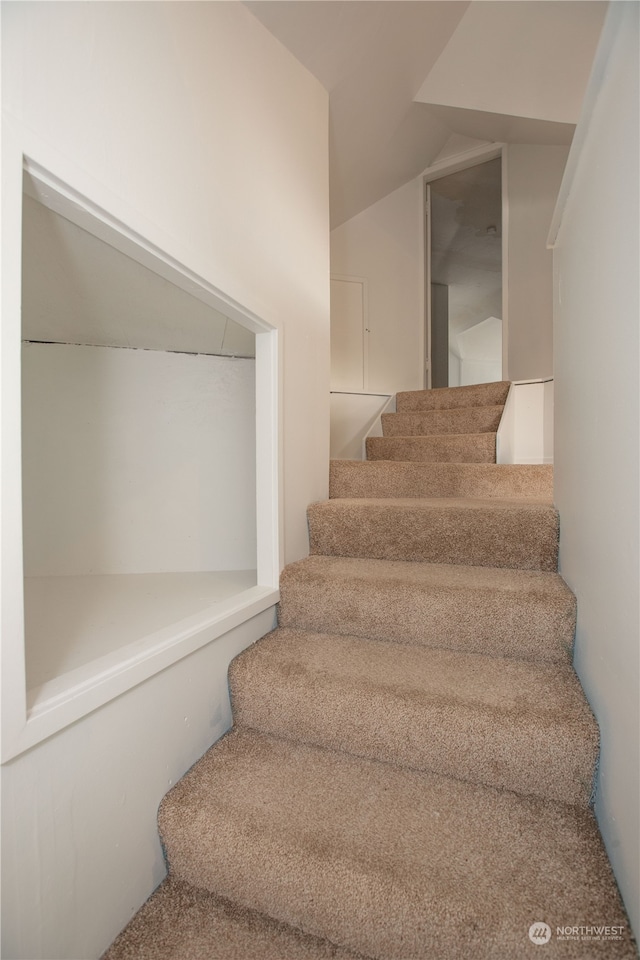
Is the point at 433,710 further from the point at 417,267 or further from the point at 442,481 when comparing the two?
the point at 417,267

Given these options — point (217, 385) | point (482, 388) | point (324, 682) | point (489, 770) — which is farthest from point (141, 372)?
point (482, 388)

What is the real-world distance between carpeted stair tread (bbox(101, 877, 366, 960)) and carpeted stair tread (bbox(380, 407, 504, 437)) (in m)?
2.59

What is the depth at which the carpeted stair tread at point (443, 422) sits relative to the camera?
2.95 meters

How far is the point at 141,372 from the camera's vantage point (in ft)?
6.64

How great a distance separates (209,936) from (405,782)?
19.5 inches

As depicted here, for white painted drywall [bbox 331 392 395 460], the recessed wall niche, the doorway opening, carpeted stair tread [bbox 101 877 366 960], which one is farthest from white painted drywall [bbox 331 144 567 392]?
carpeted stair tread [bbox 101 877 366 960]

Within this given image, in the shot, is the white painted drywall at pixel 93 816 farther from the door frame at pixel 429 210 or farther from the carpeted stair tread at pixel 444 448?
the door frame at pixel 429 210

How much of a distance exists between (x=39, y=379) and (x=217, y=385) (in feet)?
2.40

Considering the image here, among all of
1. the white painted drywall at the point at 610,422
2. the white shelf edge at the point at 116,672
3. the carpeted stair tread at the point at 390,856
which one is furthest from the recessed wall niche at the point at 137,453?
the white painted drywall at the point at 610,422

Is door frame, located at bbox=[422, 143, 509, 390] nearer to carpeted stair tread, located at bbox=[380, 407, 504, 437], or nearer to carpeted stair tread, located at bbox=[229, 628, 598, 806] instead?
carpeted stair tread, located at bbox=[380, 407, 504, 437]

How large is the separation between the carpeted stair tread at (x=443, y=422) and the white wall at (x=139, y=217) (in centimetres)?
165

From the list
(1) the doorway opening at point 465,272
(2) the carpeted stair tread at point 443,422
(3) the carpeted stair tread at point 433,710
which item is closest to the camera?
(3) the carpeted stair tread at point 433,710

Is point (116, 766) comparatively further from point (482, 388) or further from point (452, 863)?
point (482, 388)

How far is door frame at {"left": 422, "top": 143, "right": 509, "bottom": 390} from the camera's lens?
3811 mm
